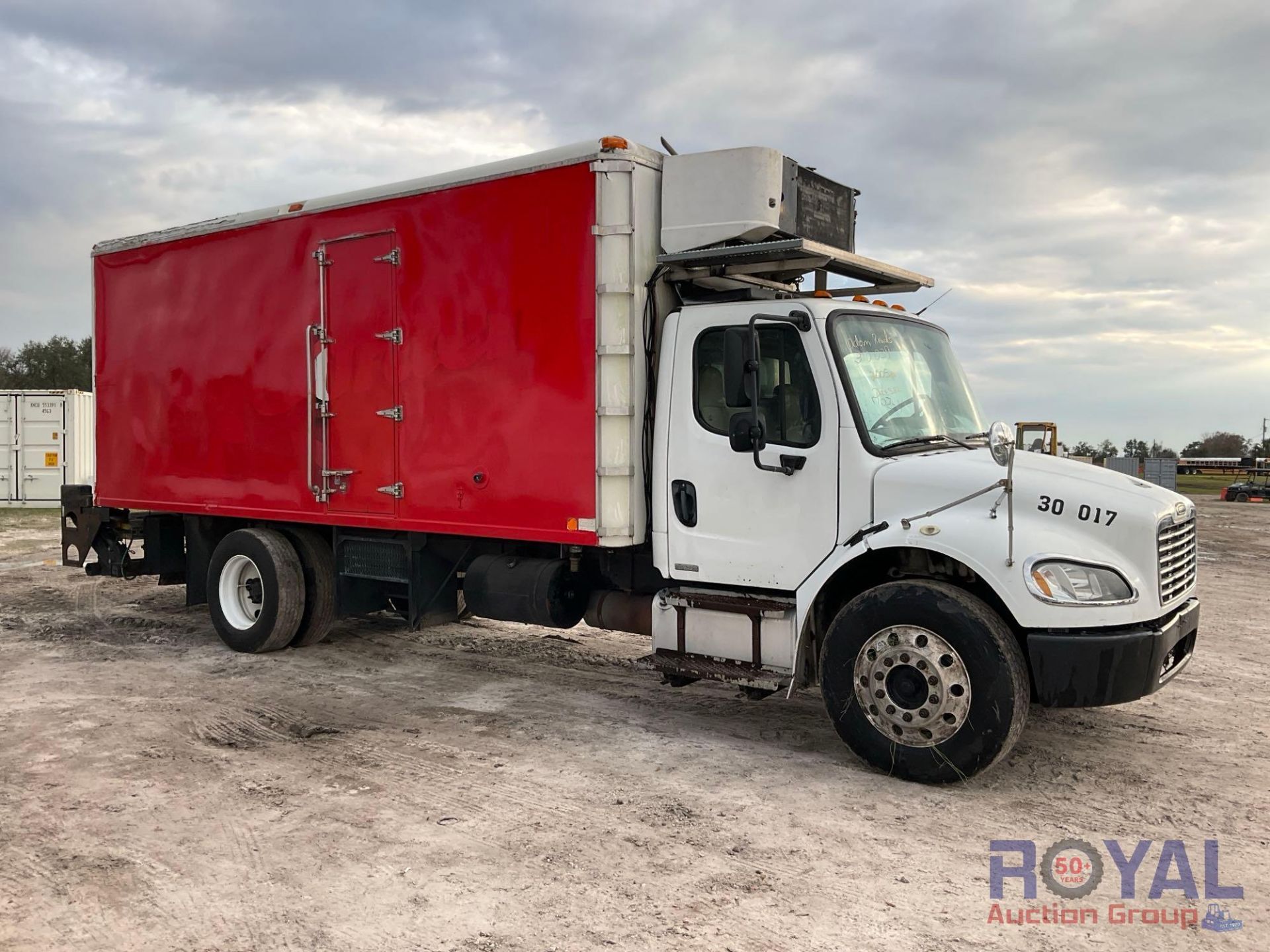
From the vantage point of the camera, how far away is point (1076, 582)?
16.3ft

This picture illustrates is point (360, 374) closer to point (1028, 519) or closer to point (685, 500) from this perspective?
point (685, 500)

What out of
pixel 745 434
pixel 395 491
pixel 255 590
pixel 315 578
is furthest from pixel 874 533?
pixel 255 590

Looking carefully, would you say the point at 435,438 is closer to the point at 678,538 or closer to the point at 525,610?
the point at 525,610

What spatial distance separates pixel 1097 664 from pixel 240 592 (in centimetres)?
718

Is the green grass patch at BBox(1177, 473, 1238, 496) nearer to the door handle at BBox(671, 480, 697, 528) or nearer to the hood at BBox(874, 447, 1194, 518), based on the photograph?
the hood at BBox(874, 447, 1194, 518)

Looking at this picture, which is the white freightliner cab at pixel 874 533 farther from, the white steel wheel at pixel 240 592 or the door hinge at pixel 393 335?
the white steel wheel at pixel 240 592

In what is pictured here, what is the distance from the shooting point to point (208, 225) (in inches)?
347

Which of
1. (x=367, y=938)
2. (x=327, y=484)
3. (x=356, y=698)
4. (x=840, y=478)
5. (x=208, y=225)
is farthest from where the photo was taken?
(x=208, y=225)

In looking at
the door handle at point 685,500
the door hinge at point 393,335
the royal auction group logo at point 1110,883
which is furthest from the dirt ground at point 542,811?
the door hinge at point 393,335

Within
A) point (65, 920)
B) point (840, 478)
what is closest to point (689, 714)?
point (840, 478)

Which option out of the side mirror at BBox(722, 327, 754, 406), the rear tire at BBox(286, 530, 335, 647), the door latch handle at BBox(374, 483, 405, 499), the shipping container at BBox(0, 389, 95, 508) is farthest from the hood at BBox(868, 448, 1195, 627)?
the shipping container at BBox(0, 389, 95, 508)

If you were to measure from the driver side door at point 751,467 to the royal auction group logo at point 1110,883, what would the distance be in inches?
75.9

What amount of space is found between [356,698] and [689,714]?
245cm

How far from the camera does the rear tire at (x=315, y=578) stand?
870cm
